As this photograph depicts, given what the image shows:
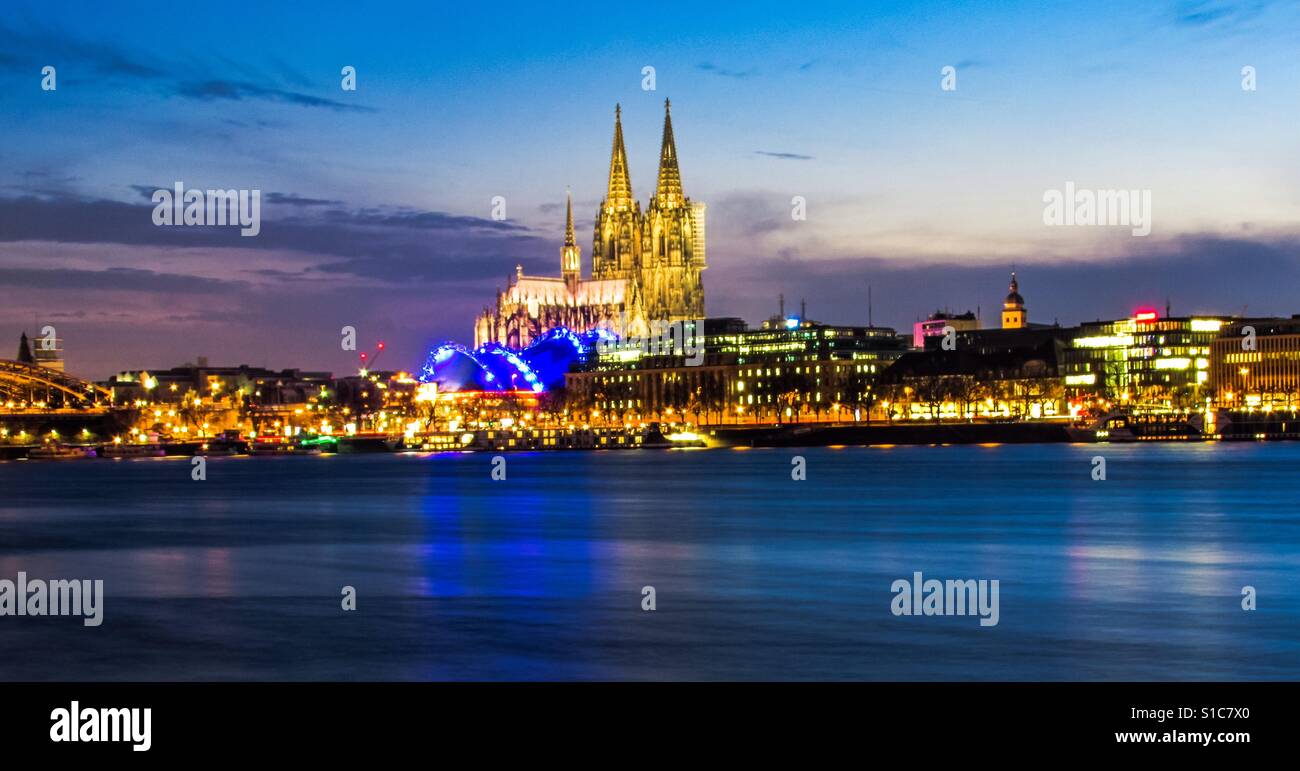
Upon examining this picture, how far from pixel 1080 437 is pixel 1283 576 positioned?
115m

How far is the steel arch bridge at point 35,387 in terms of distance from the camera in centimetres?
18850

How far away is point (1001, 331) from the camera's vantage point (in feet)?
634

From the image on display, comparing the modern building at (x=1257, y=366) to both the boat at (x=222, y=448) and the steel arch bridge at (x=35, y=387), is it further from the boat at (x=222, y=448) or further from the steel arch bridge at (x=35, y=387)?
the steel arch bridge at (x=35, y=387)

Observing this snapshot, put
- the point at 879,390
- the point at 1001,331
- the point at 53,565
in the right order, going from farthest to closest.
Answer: the point at 1001,331, the point at 879,390, the point at 53,565

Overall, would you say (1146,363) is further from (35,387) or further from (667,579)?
(667,579)

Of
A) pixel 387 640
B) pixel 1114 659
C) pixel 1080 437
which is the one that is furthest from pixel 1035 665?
pixel 1080 437

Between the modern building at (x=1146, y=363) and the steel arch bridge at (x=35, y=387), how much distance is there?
361 feet

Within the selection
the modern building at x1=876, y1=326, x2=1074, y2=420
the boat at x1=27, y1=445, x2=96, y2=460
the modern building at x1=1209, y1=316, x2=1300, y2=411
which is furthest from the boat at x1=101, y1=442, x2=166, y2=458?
the modern building at x1=1209, y1=316, x2=1300, y2=411

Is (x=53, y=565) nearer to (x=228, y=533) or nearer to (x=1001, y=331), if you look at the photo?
(x=228, y=533)

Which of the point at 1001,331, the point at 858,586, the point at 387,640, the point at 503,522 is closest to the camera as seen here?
the point at 387,640

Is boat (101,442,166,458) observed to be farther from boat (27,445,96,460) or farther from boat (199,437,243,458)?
boat (199,437,243,458)

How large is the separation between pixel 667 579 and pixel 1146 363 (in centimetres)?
14705

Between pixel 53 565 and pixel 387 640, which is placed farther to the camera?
pixel 53 565

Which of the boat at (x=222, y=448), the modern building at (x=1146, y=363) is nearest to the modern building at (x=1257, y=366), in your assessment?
the modern building at (x=1146, y=363)
